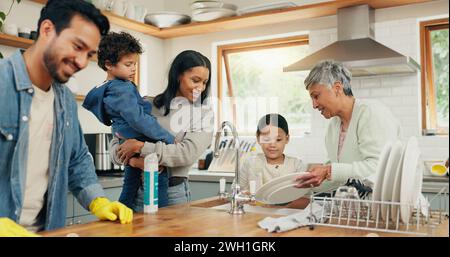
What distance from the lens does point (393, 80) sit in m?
3.27

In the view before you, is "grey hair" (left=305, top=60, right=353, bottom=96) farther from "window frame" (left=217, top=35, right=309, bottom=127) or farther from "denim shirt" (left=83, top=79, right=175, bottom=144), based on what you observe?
"window frame" (left=217, top=35, right=309, bottom=127)

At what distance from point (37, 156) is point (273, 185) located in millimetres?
771

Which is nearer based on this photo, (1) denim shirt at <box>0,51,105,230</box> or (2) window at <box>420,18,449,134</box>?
(1) denim shirt at <box>0,51,105,230</box>

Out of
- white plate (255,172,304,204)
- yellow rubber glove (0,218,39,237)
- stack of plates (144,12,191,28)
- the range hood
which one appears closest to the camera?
yellow rubber glove (0,218,39,237)

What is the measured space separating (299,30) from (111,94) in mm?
2236

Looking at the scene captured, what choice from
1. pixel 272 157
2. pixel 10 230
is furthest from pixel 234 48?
pixel 10 230

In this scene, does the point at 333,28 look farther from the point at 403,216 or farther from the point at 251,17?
the point at 403,216

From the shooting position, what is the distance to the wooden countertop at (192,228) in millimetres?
1187

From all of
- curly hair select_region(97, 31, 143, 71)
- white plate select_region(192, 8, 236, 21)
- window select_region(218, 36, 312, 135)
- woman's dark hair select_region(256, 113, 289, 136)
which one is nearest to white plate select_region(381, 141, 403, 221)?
curly hair select_region(97, 31, 143, 71)

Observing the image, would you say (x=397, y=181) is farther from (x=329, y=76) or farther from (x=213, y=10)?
(x=213, y=10)

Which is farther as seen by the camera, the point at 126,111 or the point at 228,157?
the point at 228,157

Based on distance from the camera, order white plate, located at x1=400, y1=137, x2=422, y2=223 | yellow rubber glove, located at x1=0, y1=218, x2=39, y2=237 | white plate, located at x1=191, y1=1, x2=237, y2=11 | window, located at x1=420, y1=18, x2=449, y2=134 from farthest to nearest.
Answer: white plate, located at x1=191, y1=1, x2=237, y2=11
window, located at x1=420, y1=18, x2=449, y2=134
white plate, located at x1=400, y1=137, x2=422, y2=223
yellow rubber glove, located at x1=0, y1=218, x2=39, y2=237

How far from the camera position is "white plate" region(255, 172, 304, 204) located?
1.50 meters

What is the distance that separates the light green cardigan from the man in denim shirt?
0.79 m
